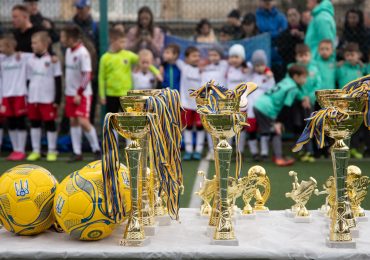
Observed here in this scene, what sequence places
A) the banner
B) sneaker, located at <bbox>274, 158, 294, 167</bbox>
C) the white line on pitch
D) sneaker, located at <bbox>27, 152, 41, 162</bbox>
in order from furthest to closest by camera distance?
1. the banner
2. sneaker, located at <bbox>27, 152, 41, 162</bbox>
3. sneaker, located at <bbox>274, 158, 294, 167</bbox>
4. the white line on pitch

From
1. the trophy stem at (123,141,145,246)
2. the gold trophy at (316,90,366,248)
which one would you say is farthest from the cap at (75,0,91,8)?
the gold trophy at (316,90,366,248)

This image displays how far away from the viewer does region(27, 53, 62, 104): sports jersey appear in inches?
349

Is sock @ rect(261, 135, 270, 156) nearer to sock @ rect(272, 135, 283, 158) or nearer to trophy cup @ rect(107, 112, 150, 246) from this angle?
sock @ rect(272, 135, 283, 158)

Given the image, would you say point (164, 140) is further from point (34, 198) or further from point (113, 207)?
point (34, 198)

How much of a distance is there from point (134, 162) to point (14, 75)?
5.53m

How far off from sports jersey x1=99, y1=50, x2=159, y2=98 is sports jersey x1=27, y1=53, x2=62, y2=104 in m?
0.60

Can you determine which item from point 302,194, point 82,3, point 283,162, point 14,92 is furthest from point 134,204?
point 82,3

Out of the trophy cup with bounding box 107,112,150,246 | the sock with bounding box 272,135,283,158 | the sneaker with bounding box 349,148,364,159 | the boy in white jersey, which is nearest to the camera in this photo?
the trophy cup with bounding box 107,112,150,246

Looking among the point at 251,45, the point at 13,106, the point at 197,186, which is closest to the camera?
the point at 197,186

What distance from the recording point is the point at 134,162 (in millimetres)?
3900

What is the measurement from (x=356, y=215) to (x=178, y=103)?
146cm

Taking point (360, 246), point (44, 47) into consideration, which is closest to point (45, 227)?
point (360, 246)

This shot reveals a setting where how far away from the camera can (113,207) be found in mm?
3914

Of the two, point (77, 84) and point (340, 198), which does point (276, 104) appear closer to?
point (77, 84)
